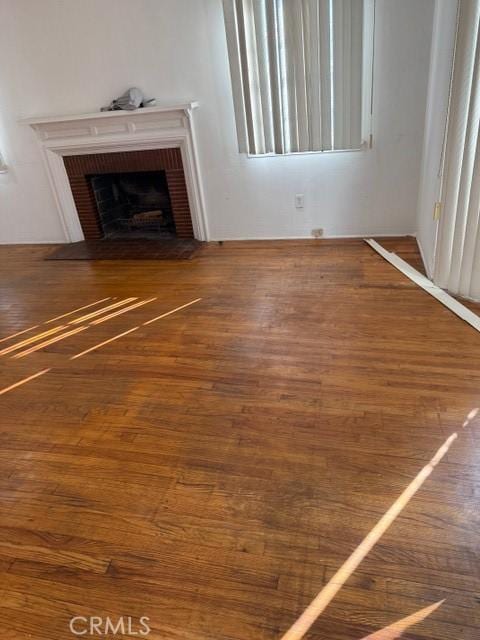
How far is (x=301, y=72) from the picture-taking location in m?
3.33

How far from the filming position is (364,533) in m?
1.36

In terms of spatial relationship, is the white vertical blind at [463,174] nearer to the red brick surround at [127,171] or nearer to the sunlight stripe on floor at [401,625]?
the sunlight stripe on floor at [401,625]

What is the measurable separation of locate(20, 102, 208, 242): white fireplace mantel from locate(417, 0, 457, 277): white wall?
1.92m

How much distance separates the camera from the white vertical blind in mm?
2258

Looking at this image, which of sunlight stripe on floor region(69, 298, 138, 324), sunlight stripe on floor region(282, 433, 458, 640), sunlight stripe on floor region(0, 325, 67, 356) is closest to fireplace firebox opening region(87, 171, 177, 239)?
sunlight stripe on floor region(69, 298, 138, 324)

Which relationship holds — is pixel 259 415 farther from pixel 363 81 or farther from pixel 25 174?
pixel 25 174

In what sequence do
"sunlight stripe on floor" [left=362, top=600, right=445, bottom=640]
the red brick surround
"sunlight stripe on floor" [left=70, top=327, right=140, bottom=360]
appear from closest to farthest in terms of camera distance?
"sunlight stripe on floor" [left=362, top=600, right=445, bottom=640], "sunlight stripe on floor" [left=70, top=327, right=140, bottom=360], the red brick surround

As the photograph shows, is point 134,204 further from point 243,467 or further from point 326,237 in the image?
point 243,467

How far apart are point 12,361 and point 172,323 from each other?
38.6 inches

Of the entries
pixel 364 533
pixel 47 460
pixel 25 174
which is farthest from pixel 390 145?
pixel 25 174

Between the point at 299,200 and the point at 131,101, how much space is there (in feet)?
5.64

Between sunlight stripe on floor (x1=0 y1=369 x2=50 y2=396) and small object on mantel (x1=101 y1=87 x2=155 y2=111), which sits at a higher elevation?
small object on mantel (x1=101 y1=87 x2=155 y2=111)

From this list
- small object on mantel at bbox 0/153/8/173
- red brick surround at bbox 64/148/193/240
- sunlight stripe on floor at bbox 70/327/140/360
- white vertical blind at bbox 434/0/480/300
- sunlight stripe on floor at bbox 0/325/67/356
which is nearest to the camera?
white vertical blind at bbox 434/0/480/300

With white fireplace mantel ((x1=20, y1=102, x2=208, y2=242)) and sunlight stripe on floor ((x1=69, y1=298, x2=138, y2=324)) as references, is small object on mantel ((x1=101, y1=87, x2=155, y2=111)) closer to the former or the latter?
white fireplace mantel ((x1=20, y1=102, x2=208, y2=242))
